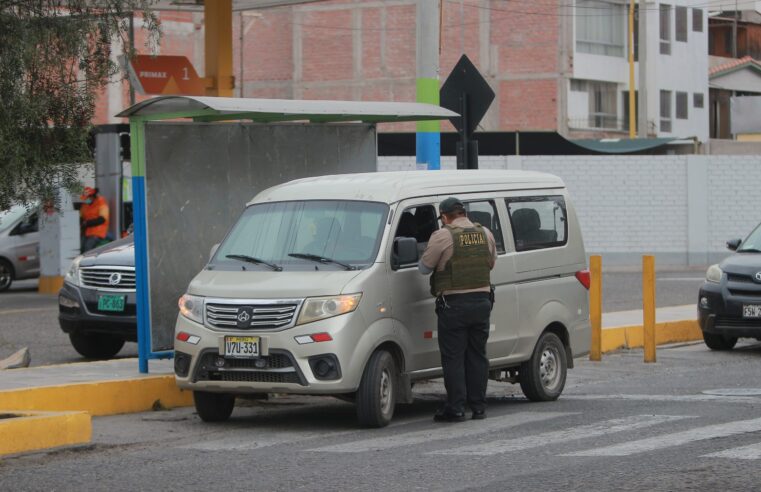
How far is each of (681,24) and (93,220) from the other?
1404 inches

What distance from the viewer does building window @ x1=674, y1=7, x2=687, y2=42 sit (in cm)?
5466

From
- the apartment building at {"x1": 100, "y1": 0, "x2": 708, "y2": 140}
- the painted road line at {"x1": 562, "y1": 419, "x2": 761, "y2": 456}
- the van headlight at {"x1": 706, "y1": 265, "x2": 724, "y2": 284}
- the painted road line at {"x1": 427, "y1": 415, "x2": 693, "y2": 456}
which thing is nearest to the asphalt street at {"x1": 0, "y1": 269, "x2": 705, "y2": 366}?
the van headlight at {"x1": 706, "y1": 265, "x2": 724, "y2": 284}

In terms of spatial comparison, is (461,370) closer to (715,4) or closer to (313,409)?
(313,409)

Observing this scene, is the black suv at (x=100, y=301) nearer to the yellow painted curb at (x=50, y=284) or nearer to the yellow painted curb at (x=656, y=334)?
the yellow painted curb at (x=656, y=334)

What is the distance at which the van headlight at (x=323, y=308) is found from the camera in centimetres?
1049

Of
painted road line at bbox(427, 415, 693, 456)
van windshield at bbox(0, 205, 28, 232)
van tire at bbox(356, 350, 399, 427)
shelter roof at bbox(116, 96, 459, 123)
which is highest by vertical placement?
shelter roof at bbox(116, 96, 459, 123)

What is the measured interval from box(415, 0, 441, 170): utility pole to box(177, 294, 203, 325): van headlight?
4.63 m

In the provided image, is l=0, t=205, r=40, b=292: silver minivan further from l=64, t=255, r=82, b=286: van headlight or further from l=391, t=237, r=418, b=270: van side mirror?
l=391, t=237, r=418, b=270: van side mirror

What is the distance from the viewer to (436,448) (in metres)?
9.66

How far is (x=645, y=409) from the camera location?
38.0ft

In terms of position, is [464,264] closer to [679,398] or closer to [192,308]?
[192,308]

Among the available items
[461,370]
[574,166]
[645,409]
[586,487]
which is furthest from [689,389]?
[574,166]

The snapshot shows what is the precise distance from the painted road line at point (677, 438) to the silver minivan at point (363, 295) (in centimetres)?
208

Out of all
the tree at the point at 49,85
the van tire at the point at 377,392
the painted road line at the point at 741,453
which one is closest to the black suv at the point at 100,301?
the tree at the point at 49,85
